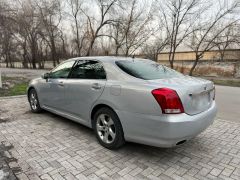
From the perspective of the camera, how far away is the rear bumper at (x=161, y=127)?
2.61 meters

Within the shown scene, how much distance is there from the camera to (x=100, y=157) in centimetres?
312

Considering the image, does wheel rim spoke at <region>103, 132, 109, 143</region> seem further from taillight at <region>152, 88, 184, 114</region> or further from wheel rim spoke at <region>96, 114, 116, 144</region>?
taillight at <region>152, 88, 184, 114</region>

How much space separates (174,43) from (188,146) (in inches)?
768

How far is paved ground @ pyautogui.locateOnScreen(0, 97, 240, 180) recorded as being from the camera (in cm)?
270

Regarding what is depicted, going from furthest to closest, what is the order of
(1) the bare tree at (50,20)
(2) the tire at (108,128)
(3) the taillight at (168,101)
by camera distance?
1. (1) the bare tree at (50,20)
2. (2) the tire at (108,128)
3. (3) the taillight at (168,101)

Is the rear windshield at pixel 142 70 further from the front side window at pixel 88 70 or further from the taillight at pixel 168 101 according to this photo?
the taillight at pixel 168 101

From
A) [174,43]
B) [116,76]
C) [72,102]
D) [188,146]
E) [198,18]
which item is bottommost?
[188,146]

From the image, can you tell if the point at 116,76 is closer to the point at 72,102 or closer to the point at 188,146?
the point at 72,102

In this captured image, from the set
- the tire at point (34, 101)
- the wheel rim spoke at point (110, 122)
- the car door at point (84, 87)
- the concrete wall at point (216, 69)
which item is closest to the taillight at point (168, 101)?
the wheel rim spoke at point (110, 122)

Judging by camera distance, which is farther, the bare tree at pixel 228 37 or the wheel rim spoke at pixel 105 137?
the bare tree at pixel 228 37

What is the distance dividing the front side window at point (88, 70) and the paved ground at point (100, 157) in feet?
3.77

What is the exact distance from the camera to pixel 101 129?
3.46m

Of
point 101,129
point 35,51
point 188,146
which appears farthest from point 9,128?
point 35,51

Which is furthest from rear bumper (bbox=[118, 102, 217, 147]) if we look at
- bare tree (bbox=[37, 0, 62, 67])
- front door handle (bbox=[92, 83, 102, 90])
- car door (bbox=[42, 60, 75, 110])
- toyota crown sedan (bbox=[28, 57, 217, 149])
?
bare tree (bbox=[37, 0, 62, 67])
